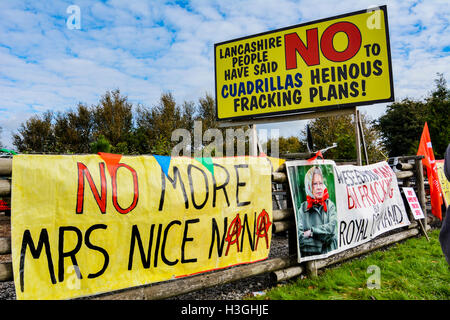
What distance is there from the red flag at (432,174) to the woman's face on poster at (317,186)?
4185 mm

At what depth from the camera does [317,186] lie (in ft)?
14.0

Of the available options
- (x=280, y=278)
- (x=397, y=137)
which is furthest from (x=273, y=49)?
(x=397, y=137)

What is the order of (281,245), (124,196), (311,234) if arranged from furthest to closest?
(281,245)
(311,234)
(124,196)

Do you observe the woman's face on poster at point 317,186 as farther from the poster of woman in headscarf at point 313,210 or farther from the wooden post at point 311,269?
the wooden post at point 311,269

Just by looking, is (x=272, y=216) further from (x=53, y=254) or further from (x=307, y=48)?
(x=307, y=48)

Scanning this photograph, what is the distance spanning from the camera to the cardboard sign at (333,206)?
4.12 meters

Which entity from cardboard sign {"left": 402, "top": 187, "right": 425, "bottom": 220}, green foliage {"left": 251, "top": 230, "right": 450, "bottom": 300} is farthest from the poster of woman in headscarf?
cardboard sign {"left": 402, "top": 187, "right": 425, "bottom": 220}

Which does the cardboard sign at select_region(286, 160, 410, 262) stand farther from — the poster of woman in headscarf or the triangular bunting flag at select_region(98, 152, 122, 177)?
the triangular bunting flag at select_region(98, 152, 122, 177)

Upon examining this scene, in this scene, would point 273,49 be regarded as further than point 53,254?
Yes

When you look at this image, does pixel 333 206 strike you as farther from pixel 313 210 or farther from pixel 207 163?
pixel 207 163

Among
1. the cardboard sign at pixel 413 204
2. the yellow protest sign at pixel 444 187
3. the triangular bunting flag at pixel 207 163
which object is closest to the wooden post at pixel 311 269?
the triangular bunting flag at pixel 207 163
